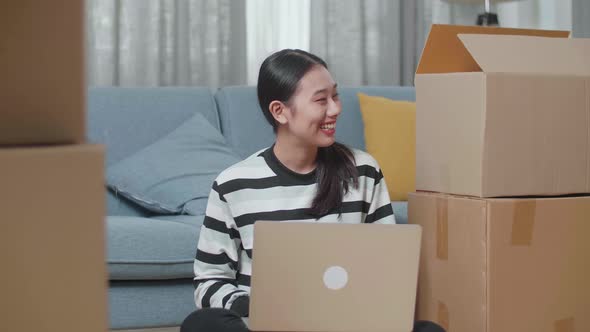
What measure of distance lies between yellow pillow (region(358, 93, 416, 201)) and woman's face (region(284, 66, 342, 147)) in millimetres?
814

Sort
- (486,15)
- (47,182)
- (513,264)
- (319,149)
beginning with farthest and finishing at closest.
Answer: (486,15)
(319,149)
(513,264)
(47,182)

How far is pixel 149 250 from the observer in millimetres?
2012

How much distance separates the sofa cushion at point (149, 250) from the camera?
2.00 m

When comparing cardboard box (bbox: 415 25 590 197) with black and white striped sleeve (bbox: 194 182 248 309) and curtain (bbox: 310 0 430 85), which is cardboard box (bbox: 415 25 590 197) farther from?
curtain (bbox: 310 0 430 85)

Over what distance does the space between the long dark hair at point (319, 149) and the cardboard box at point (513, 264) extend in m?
0.22

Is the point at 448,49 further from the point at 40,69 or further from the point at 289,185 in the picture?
the point at 40,69

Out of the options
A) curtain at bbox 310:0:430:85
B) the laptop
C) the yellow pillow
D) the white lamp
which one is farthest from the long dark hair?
the white lamp

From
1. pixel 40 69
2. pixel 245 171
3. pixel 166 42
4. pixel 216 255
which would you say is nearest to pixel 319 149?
pixel 245 171

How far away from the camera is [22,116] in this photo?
2.11ft

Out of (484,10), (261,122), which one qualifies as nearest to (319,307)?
(261,122)

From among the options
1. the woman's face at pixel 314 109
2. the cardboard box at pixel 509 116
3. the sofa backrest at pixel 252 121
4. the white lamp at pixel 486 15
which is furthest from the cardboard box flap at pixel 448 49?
the white lamp at pixel 486 15

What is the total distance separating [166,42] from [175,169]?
878mm

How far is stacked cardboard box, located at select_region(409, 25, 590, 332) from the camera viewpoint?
1473 mm

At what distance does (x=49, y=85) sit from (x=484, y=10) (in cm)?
313
